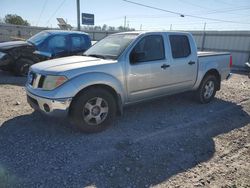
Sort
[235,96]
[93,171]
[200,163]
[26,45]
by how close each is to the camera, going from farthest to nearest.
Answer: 1. [26,45]
2. [235,96]
3. [200,163]
4. [93,171]

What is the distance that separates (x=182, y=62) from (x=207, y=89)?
4.61 feet

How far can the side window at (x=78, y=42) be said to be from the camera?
Answer: 9.23 metres

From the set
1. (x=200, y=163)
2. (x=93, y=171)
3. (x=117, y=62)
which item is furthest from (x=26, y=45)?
(x=200, y=163)

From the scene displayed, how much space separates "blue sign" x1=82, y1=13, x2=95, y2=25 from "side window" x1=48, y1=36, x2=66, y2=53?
1006 cm

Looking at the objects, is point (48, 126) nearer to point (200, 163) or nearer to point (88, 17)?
point (200, 163)

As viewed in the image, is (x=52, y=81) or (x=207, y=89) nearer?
(x=52, y=81)

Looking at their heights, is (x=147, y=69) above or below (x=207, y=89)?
above

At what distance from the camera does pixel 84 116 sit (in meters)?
3.96

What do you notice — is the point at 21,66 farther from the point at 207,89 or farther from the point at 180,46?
the point at 207,89

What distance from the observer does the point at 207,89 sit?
240 inches

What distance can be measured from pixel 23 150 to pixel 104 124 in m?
1.39

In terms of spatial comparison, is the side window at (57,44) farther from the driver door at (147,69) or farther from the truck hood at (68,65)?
the driver door at (147,69)

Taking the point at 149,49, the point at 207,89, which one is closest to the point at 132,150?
the point at 149,49

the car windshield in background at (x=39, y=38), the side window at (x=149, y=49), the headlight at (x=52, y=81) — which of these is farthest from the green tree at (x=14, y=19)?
the headlight at (x=52, y=81)
